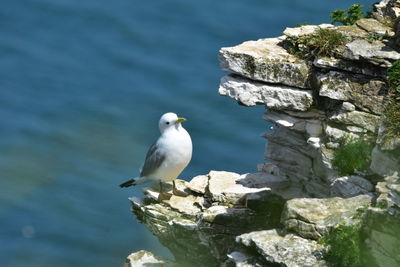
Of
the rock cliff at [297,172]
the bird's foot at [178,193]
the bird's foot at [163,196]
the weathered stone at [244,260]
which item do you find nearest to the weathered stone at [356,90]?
the rock cliff at [297,172]

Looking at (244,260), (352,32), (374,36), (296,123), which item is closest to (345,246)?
(244,260)

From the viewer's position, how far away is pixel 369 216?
15953 mm

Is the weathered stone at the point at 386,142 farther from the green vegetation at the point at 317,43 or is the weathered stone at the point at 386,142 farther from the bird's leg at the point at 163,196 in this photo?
the bird's leg at the point at 163,196

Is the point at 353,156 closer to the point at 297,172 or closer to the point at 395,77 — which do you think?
→ the point at 395,77

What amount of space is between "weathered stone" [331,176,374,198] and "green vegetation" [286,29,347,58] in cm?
237

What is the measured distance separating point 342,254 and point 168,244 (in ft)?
16.8

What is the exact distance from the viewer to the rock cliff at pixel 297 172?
1645cm

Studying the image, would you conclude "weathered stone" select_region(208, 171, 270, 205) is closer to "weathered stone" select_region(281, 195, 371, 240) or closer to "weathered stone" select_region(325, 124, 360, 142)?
"weathered stone" select_region(325, 124, 360, 142)

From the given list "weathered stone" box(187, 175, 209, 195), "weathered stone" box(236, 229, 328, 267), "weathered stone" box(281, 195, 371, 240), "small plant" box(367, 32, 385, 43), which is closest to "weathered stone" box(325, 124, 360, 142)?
"weathered stone" box(281, 195, 371, 240)

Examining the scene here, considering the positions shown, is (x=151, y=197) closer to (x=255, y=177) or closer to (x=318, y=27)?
(x=255, y=177)

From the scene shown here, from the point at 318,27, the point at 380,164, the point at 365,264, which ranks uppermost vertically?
the point at 318,27

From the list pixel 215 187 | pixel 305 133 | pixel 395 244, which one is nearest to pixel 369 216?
pixel 395 244

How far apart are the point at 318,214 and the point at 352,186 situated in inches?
61.5

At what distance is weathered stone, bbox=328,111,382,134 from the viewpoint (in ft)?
58.7
